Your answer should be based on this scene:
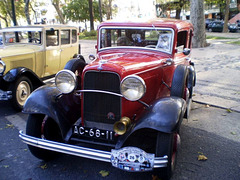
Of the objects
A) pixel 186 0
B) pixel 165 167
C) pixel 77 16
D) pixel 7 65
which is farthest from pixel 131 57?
pixel 77 16

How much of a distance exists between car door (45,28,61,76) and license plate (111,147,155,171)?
4802mm

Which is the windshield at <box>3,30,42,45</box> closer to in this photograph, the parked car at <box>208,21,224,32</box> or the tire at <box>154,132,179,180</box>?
the tire at <box>154,132,179,180</box>

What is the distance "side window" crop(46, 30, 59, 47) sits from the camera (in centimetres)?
647

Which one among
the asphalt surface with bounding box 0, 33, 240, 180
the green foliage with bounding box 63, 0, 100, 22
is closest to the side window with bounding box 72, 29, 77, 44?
the asphalt surface with bounding box 0, 33, 240, 180

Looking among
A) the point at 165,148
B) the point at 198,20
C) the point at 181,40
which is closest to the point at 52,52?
the point at 181,40

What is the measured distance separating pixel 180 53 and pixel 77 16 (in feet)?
124

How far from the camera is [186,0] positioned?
81.0 feet

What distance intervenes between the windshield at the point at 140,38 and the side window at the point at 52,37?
287 cm

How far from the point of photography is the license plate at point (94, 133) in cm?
281

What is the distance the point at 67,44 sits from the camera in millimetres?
7270

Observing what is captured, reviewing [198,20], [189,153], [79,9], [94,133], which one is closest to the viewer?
[94,133]

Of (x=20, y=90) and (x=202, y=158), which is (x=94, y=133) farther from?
(x=20, y=90)

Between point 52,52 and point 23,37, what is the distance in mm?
943

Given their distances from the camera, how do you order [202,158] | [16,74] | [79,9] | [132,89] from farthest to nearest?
[79,9] → [16,74] → [202,158] → [132,89]
